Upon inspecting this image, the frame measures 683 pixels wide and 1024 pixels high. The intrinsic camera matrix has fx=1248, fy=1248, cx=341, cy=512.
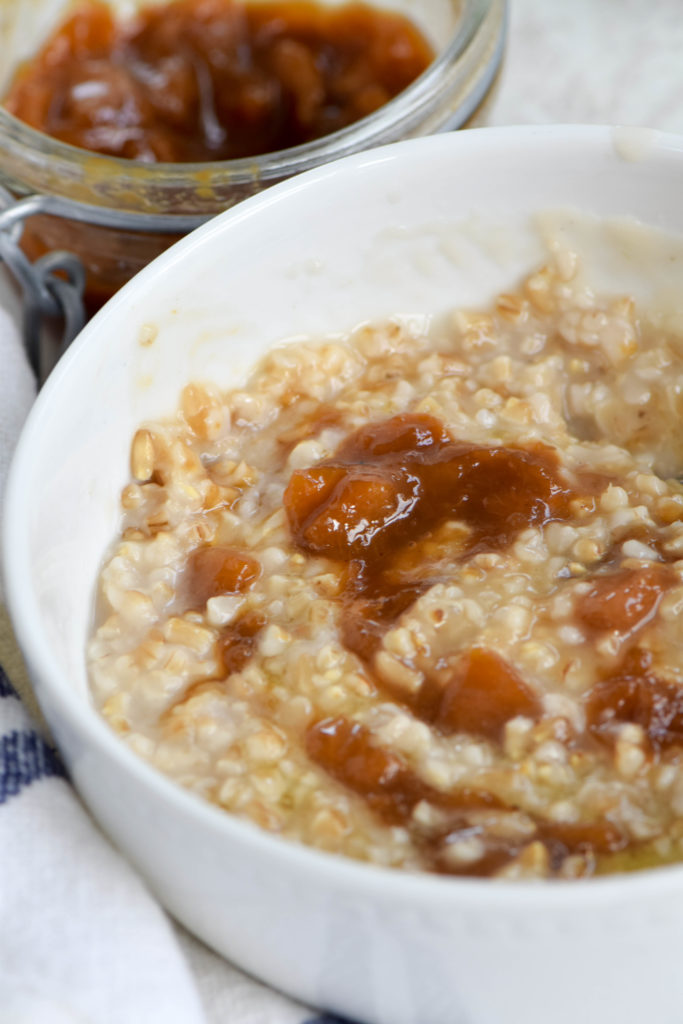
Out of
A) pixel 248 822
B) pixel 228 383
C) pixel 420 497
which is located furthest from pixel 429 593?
pixel 228 383

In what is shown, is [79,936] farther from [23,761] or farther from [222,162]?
[222,162]

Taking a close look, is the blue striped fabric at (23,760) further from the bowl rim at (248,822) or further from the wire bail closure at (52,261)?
the wire bail closure at (52,261)

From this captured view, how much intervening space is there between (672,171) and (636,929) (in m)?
0.98

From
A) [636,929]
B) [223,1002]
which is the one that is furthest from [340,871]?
[223,1002]

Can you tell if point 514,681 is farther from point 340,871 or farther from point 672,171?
point 672,171

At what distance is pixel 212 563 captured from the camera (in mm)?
1462

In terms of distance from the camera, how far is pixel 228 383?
170 centimetres

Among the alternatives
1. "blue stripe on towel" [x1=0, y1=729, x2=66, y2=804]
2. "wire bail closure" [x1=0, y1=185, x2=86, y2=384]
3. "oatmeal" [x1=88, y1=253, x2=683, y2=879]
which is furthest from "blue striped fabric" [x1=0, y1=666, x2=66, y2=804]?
"wire bail closure" [x1=0, y1=185, x2=86, y2=384]

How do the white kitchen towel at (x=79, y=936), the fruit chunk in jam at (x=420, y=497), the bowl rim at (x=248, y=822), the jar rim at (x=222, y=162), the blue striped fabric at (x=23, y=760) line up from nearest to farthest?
the bowl rim at (x=248, y=822) < the white kitchen towel at (x=79, y=936) < the blue striped fabric at (x=23, y=760) < the fruit chunk in jam at (x=420, y=497) < the jar rim at (x=222, y=162)

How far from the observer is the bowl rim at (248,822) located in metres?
1.01

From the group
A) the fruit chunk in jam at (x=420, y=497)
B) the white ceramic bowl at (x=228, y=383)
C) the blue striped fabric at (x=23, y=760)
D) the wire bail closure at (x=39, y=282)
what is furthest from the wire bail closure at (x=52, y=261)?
the blue striped fabric at (x=23, y=760)

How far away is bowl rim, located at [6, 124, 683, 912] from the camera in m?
1.01

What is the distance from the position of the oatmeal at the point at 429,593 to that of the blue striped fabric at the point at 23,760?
0.38ft

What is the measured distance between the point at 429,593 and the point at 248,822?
334 mm
